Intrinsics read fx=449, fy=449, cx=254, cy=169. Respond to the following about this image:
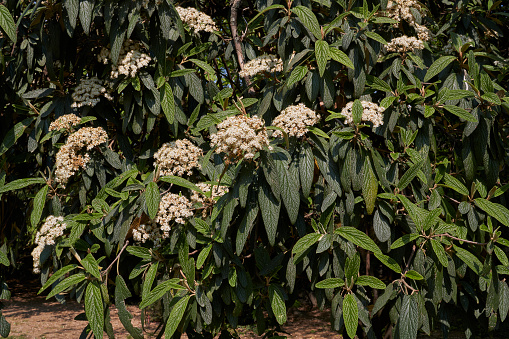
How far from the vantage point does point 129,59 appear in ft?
7.24

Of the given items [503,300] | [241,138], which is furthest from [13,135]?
[503,300]

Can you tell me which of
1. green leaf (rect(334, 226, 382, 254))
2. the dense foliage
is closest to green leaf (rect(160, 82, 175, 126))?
the dense foliage

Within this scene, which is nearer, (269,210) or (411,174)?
(269,210)

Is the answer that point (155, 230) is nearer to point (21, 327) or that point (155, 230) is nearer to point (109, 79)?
point (109, 79)

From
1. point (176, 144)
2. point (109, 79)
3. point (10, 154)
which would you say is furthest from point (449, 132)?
point (10, 154)

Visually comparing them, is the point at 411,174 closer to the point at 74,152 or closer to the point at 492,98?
the point at 492,98

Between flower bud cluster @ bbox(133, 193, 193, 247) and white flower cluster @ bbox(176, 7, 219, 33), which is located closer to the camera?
flower bud cluster @ bbox(133, 193, 193, 247)

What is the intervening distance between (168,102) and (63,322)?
4813 mm

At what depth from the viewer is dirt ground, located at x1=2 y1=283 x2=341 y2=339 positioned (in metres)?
5.24

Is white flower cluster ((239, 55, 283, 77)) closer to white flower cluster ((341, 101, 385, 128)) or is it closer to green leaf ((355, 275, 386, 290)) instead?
white flower cluster ((341, 101, 385, 128))

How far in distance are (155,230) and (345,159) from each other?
90cm

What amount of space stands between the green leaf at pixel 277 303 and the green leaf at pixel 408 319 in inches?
18.5

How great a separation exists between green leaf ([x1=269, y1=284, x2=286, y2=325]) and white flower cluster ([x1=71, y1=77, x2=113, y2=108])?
1.30m

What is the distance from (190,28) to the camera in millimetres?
2463
